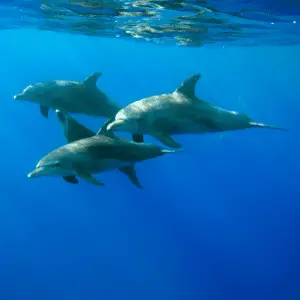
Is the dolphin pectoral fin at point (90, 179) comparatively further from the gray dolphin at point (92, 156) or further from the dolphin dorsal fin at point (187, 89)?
the dolphin dorsal fin at point (187, 89)

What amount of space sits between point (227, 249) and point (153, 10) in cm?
1891

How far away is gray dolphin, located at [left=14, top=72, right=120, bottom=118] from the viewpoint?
27.0ft

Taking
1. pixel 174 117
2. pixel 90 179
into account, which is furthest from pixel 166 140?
pixel 90 179

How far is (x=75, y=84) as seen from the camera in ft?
27.5

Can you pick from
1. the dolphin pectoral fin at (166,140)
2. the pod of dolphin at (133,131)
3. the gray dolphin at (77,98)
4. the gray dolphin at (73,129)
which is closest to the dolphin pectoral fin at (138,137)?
the pod of dolphin at (133,131)

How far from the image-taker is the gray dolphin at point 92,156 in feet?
22.2

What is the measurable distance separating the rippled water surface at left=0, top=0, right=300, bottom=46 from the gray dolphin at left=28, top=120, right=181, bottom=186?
29.9 ft

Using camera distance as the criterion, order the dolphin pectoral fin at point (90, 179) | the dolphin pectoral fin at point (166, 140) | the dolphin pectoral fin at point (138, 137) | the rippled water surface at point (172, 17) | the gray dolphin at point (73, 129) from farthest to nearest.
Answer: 1. the rippled water surface at point (172, 17)
2. the gray dolphin at point (73, 129)
3. the dolphin pectoral fin at point (138, 137)
4. the dolphin pectoral fin at point (90, 179)
5. the dolphin pectoral fin at point (166, 140)

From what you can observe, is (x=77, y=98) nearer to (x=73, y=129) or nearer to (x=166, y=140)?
(x=73, y=129)

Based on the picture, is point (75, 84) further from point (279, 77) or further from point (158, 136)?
point (279, 77)

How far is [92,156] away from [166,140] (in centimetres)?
141

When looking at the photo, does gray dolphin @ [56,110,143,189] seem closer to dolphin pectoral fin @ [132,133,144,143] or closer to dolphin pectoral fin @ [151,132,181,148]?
dolphin pectoral fin @ [132,133,144,143]

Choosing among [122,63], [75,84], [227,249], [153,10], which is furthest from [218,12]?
[122,63]

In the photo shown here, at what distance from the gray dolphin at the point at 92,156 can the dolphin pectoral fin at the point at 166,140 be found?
2.13ft
